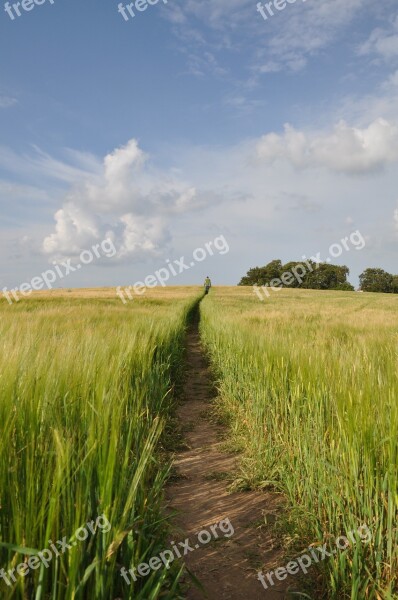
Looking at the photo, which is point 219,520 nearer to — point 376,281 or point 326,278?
point 326,278

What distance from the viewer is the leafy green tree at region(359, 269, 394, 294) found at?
2805 inches

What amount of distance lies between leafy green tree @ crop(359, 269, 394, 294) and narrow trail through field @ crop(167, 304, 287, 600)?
74.2 m

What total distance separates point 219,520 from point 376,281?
76.7 meters

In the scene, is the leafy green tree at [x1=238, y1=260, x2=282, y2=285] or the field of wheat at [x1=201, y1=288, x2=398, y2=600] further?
the leafy green tree at [x1=238, y1=260, x2=282, y2=285]

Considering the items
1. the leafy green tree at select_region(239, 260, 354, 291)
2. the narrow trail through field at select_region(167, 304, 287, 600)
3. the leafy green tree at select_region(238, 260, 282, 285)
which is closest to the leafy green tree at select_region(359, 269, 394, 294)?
the leafy green tree at select_region(239, 260, 354, 291)

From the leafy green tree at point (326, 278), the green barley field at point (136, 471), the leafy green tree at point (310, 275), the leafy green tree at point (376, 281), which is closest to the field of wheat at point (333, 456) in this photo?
the green barley field at point (136, 471)

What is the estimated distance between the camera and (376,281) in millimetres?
72375

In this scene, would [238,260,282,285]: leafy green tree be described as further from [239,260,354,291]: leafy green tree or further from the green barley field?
the green barley field

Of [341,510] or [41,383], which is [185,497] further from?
[41,383]

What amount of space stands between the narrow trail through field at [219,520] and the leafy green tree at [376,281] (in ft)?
243

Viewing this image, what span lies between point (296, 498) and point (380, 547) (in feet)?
3.00

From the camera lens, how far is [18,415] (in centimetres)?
144

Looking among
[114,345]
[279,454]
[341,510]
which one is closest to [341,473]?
[341,510]

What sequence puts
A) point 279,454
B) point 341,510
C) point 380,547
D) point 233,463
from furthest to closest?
point 233,463, point 279,454, point 341,510, point 380,547
